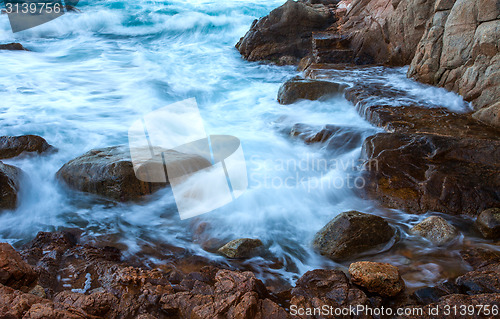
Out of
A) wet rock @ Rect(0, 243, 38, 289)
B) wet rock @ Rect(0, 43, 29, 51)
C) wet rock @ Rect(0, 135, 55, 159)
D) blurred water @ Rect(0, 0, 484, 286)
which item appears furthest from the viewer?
wet rock @ Rect(0, 43, 29, 51)

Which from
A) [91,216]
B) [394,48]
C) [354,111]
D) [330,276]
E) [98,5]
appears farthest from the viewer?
[98,5]

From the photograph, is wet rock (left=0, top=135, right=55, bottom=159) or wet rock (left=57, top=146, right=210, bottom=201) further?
wet rock (left=0, top=135, right=55, bottom=159)

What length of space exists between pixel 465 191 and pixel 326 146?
7.72 feet

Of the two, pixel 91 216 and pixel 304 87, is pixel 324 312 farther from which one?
pixel 304 87

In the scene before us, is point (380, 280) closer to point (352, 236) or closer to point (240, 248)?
point (352, 236)

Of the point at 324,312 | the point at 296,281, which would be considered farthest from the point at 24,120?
the point at 324,312

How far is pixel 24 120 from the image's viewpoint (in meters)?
7.18

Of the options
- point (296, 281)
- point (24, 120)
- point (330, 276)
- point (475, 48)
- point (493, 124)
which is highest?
point (475, 48)

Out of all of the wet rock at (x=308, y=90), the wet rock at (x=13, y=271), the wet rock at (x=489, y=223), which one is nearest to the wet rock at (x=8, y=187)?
the wet rock at (x=13, y=271)

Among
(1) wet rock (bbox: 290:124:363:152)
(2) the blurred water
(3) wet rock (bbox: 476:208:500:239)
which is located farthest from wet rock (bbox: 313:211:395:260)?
(1) wet rock (bbox: 290:124:363:152)

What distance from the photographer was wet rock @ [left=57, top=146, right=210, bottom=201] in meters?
4.49

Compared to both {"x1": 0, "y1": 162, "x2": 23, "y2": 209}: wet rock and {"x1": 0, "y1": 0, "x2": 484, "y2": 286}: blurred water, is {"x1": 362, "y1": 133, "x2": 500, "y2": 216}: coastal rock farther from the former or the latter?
{"x1": 0, "y1": 162, "x2": 23, "y2": 209}: wet rock

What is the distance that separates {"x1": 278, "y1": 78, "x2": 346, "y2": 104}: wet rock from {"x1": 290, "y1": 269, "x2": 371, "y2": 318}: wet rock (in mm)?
5260
